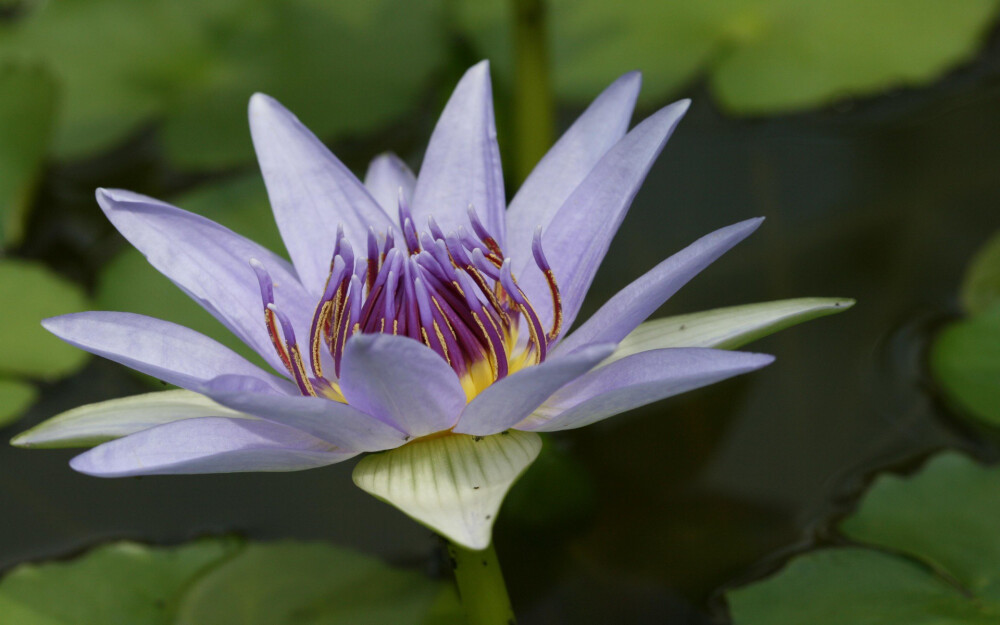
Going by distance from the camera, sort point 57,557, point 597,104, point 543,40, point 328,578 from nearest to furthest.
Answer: point 597,104
point 328,578
point 57,557
point 543,40

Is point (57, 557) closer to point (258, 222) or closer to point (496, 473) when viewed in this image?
point (258, 222)

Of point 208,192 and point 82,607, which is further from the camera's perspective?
point 208,192

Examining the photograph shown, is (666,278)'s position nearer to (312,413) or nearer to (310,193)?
(312,413)

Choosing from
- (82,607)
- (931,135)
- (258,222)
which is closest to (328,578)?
(82,607)

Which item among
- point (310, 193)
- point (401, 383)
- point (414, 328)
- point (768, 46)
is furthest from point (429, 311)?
point (768, 46)

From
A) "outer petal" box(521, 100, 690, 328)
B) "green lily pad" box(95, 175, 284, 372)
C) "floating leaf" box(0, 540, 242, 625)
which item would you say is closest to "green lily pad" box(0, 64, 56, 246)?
"green lily pad" box(95, 175, 284, 372)

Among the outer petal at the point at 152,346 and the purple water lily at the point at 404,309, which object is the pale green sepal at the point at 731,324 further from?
the outer petal at the point at 152,346


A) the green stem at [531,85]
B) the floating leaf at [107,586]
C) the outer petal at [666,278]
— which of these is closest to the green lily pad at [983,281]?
the green stem at [531,85]

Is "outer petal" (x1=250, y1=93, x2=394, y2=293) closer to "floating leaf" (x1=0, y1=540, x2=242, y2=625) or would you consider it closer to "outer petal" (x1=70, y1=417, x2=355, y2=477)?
"outer petal" (x1=70, y1=417, x2=355, y2=477)
